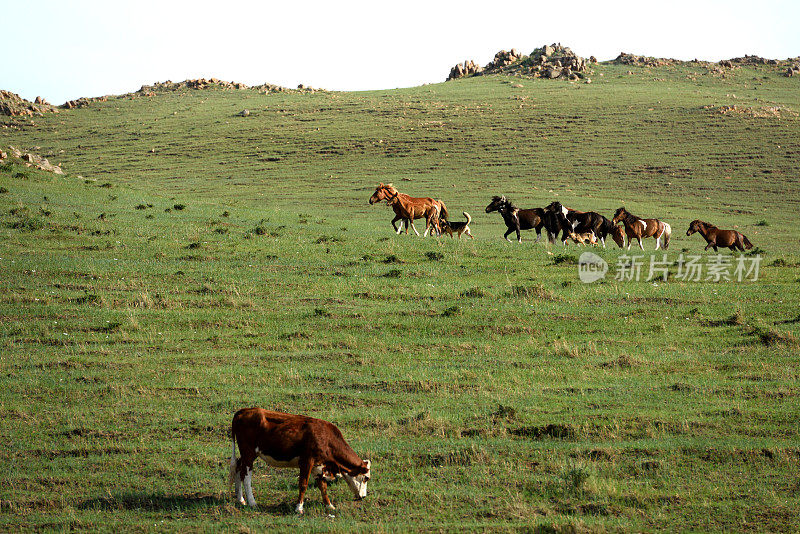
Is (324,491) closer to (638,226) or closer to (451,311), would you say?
(451,311)

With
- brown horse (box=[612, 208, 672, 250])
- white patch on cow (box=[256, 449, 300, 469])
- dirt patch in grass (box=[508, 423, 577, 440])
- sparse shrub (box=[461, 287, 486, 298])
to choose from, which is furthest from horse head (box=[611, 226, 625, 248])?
white patch on cow (box=[256, 449, 300, 469])

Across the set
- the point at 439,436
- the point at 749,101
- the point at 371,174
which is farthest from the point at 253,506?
the point at 749,101

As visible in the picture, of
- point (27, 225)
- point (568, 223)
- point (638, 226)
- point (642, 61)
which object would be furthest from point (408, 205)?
point (642, 61)

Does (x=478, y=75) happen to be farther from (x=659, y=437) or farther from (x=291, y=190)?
(x=659, y=437)

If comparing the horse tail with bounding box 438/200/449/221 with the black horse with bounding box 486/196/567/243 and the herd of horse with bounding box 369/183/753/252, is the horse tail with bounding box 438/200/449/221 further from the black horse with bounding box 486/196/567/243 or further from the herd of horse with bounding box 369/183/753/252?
the black horse with bounding box 486/196/567/243

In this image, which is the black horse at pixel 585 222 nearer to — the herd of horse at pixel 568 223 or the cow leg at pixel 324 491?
the herd of horse at pixel 568 223

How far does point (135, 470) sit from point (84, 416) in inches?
98.2

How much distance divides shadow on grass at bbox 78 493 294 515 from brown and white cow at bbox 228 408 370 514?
225 mm

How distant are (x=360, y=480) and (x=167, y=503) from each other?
2.42 m

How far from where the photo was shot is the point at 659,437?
11.3 meters

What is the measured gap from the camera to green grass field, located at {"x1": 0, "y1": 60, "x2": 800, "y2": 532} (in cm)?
927

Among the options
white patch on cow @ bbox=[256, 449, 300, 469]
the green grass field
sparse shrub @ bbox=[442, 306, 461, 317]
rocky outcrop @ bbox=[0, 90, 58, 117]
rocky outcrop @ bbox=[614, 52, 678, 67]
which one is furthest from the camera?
rocky outcrop @ bbox=[614, 52, 678, 67]

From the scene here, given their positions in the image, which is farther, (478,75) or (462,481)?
(478,75)

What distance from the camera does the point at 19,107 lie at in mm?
90750
